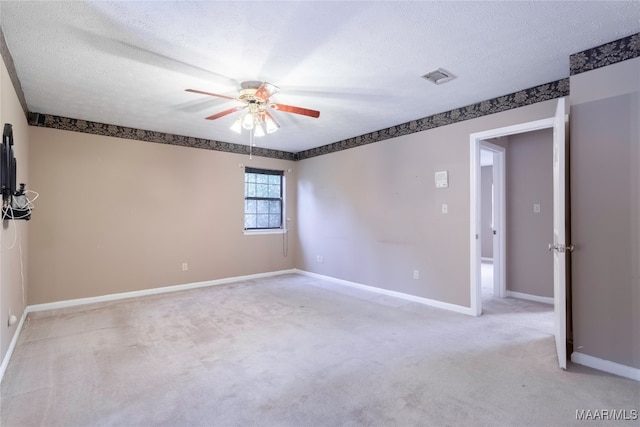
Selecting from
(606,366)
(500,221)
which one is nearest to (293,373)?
(606,366)

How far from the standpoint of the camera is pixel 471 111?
3.66 meters

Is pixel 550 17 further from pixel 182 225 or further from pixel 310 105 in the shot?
pixel 182 225

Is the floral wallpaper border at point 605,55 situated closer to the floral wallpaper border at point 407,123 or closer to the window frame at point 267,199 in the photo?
the floral wallpaper border at point 407,123

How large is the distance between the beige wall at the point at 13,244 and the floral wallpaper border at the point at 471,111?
4021 mm

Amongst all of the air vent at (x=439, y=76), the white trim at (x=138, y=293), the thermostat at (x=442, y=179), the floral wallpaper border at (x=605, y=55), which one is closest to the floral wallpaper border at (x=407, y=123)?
the floral wallpaper border at (x=605, y=55)

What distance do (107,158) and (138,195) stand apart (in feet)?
2.04

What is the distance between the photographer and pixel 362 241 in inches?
196

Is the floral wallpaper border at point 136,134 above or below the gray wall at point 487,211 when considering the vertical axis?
above

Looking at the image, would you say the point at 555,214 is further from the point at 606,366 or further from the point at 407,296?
the point at 407,296

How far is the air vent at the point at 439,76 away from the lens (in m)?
2.80

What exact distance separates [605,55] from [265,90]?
2.69 metres

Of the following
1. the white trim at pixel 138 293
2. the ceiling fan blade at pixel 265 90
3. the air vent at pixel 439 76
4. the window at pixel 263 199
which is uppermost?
the air vent at pixel 439 76

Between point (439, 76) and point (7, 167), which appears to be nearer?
point (7, 167)

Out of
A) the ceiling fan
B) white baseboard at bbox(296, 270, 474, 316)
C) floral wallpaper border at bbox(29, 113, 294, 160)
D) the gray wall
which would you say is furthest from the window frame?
the gray wall
